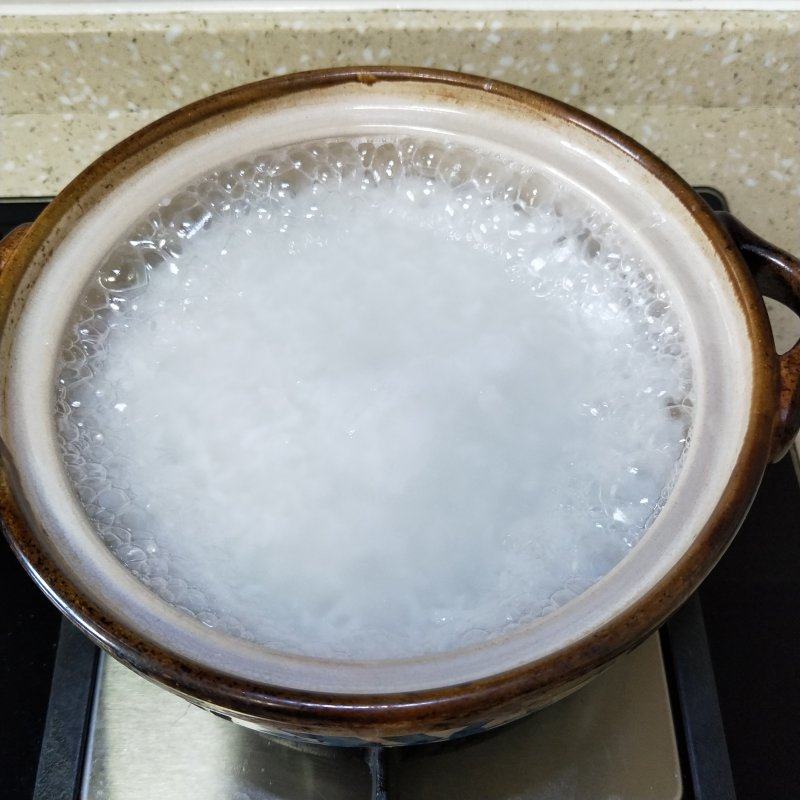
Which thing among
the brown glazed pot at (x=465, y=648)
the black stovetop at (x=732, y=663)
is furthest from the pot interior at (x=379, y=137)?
the black stovetop at (x=732, y=663)

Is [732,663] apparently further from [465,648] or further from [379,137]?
[379,137]

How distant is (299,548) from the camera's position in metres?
0.69

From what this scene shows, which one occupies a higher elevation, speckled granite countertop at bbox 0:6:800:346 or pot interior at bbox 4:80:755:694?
speckled granite countertop at bbox 0:6:800:346

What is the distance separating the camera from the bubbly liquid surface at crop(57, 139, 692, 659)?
0.67 metres

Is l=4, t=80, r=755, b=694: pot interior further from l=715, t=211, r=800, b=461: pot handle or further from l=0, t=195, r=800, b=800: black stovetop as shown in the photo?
l=0, t=195, r=800, b=800: black stovetop

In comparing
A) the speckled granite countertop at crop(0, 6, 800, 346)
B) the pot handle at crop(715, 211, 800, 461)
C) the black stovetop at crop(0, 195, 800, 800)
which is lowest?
the black stovetop at crop(0, 195, 800, 800)

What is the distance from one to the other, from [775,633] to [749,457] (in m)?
0.32

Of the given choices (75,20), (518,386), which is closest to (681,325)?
(518,386)

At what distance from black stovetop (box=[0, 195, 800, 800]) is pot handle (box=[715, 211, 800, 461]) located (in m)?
0.22

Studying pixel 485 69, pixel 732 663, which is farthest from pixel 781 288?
pixel 485 69

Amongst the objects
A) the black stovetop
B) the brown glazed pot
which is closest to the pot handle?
the brown glazed pot

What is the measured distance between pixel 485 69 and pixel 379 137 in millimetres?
306

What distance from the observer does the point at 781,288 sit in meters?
0.73

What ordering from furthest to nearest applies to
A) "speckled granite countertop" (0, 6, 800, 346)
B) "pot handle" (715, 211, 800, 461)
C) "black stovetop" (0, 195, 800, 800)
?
"speckled granite countertop" (0, 6, 800, 346) → "black stovetop" (0, 195, 800, 800) → "pot handle" (715, 211, 800, 461)
